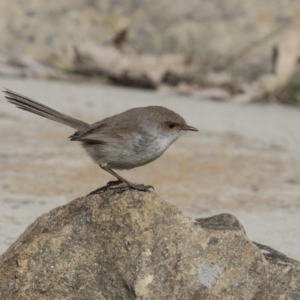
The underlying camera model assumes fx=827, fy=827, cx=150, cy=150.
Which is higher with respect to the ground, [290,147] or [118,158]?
[118,158]

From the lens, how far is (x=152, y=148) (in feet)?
15.2

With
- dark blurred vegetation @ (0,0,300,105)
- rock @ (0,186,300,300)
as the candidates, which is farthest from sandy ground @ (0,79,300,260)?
rock @ (0,186,300,300)

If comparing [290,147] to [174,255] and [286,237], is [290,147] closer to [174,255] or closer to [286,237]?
[286,237]

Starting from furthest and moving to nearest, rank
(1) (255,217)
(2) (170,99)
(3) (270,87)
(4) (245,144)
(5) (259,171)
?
(3) (270,87) < (2) (170,99) < (4) (245,144) < (5) (259,171) < (1) (255,217)

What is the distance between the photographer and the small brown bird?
182 inches

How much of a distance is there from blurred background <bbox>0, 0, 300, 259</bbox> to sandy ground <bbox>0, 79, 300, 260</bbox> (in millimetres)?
14

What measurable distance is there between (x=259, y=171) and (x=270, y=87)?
3.71 metres

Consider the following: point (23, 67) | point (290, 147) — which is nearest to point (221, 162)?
point (290, 147)

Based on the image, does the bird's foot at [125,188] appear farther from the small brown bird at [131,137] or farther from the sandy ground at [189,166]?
the sandy ground at [189,166]

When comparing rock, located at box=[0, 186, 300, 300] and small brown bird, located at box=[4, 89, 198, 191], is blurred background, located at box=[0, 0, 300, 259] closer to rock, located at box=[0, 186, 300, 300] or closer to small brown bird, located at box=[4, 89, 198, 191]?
small brown bird, located at box=[4, 89, 198, 191]

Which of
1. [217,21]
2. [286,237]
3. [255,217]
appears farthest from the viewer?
[217,21]

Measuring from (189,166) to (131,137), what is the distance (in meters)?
3.04

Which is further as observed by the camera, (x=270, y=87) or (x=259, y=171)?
(x=270, y=87)

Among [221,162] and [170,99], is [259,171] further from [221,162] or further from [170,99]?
[170,99]
